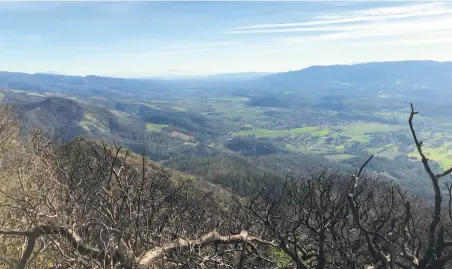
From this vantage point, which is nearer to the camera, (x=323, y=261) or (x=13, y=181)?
(x=323, y=261)

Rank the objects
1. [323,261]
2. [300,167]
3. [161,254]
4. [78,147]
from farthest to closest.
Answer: [300,167] < [78,147] < [323,261] < [161,254]

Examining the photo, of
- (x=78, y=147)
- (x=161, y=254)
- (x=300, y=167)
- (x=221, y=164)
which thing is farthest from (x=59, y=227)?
(x=300, y=167)

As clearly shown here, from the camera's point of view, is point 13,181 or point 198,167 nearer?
point 13,181

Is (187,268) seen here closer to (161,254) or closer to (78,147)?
(161,254)

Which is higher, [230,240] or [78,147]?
[230,240]

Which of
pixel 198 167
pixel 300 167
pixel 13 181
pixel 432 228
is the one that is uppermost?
pixel 432 228

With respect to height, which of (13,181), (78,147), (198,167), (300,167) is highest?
(13,181)

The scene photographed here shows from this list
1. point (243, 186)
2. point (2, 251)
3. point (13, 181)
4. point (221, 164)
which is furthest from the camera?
point (221, 164)

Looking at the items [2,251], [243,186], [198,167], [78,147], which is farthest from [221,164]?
[2,251]

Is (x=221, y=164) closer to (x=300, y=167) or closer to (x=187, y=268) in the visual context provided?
(x=300, y=167)
